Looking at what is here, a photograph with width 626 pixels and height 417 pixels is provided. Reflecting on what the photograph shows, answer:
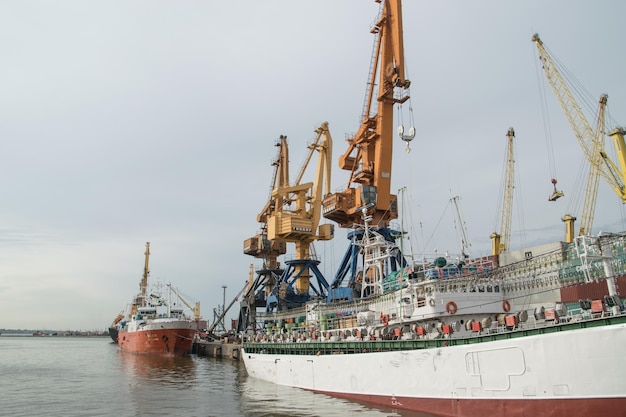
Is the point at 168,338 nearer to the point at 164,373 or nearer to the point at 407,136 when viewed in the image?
the point at 164,373

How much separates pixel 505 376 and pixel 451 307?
7471mm

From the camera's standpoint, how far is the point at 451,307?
26.4 m

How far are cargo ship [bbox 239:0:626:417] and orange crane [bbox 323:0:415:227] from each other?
0.13 m

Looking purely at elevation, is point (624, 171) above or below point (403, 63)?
below

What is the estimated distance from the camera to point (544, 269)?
3491 cm

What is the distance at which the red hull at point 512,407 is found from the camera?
16.0 meters

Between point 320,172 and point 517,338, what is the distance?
52.0 metres

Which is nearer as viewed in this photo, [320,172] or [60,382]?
[60,382]

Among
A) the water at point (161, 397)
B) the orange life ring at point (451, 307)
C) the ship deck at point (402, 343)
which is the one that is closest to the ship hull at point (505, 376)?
the ship deck at point (402, 343)

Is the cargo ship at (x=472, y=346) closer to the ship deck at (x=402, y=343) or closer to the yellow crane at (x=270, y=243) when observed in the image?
the ship deck at (x=402, y=343)

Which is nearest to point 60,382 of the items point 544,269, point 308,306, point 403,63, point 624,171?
point 308,306

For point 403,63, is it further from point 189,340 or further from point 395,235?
point 189,340

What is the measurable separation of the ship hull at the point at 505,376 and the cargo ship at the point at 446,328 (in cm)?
4

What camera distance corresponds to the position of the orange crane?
4984cm
